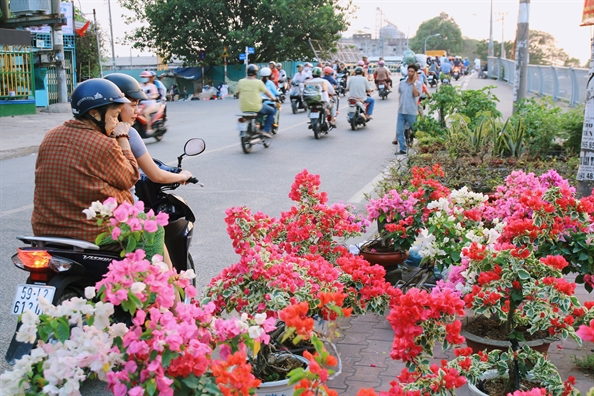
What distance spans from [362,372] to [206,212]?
4.92 metres

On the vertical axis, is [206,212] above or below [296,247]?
below

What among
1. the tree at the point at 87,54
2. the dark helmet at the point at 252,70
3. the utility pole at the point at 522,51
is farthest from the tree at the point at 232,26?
the utility pole at the point at 522,51

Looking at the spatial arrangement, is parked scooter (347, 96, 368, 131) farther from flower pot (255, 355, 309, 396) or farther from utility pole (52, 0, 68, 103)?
flower pot (255, 355, 309, 396)

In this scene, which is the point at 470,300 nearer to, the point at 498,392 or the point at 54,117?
the point at 498,392

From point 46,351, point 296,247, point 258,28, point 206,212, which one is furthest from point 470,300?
point 258,28

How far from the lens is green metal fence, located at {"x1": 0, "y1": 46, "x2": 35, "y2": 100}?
2263 cm

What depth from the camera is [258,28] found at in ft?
137

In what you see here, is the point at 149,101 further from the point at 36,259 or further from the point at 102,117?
the point at 36,259

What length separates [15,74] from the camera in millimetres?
22953

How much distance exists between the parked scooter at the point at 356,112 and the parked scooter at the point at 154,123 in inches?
189

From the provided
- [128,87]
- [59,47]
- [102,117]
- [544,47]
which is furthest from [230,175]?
[544,47]

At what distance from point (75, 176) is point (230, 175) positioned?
25.8 ft

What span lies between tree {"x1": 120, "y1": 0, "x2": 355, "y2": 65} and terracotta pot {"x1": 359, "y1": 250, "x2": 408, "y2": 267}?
118 ft

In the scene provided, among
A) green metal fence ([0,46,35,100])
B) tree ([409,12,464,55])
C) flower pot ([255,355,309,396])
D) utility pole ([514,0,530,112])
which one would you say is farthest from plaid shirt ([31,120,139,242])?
tree ([409,12,464,55])
